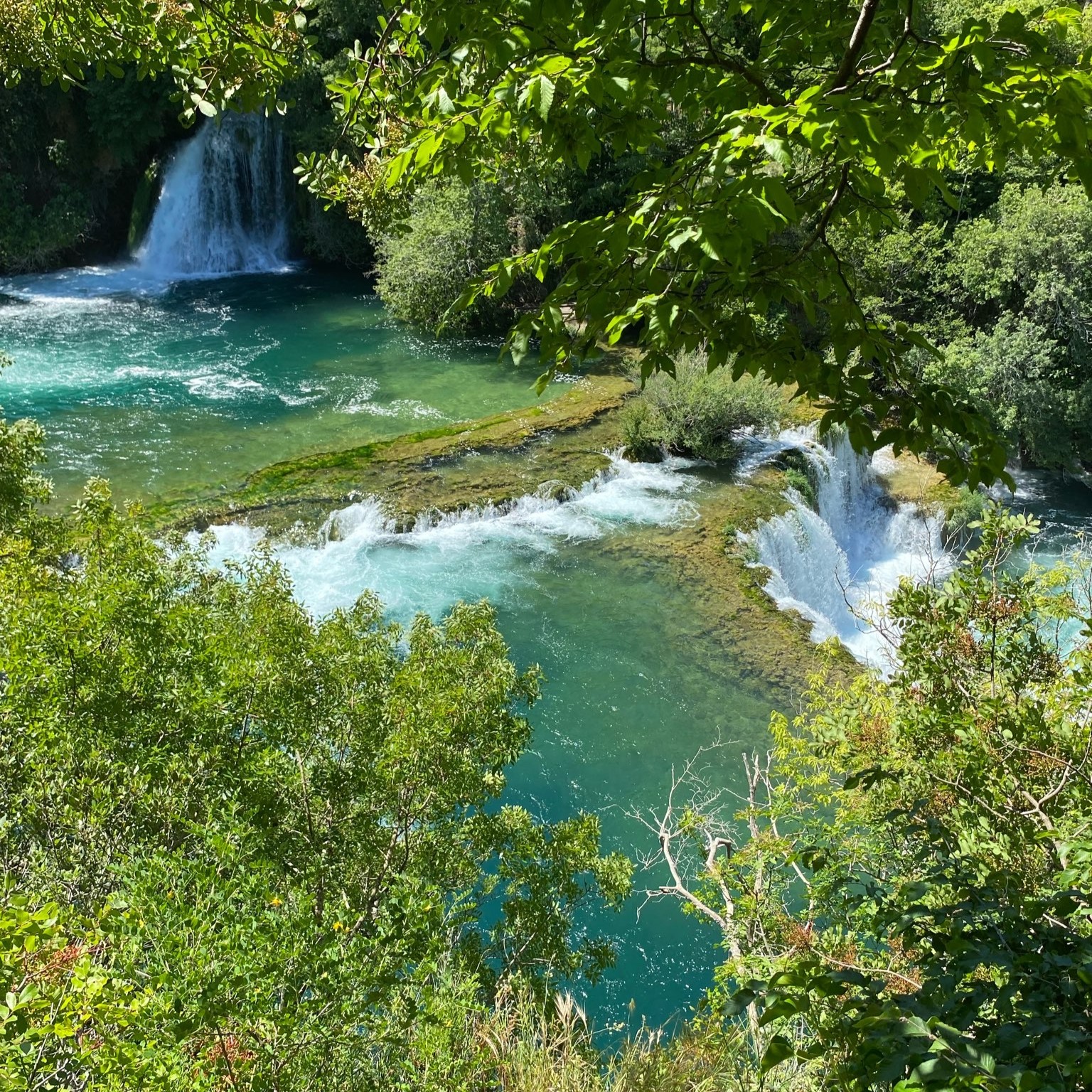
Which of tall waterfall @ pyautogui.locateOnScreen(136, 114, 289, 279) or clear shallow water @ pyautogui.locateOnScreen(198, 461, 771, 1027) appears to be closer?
clear shallow water @ pyautogui.locateOnScreen(198, 461, 771, 1027)

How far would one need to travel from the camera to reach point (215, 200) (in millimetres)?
23312

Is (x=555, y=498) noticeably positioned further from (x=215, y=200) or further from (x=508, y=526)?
(x=215, y=200)

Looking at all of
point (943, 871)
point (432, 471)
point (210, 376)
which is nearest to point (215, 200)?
point (210, 376)

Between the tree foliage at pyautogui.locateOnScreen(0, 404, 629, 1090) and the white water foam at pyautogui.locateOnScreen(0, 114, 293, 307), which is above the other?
the white water foam at pyautogui.locateOnScreen(0, 114, 293, 307)

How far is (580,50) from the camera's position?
2115 mm

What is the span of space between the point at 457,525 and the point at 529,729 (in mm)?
6804

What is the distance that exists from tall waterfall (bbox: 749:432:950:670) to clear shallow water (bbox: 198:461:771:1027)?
56.4 inches

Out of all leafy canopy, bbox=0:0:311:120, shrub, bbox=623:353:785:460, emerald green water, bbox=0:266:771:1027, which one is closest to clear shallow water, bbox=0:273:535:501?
emerald green water, bbox=0:266:771:1027

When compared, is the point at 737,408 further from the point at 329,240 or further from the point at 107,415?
the point at 329,240

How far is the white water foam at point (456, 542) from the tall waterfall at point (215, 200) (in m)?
15.0

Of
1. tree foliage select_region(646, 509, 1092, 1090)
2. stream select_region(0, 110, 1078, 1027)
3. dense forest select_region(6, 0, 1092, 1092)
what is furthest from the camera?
stream select_region(0, 110, 1078, 1027)

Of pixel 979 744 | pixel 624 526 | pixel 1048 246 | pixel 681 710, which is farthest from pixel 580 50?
pixel 1048 246

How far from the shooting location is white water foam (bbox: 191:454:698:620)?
10.6m

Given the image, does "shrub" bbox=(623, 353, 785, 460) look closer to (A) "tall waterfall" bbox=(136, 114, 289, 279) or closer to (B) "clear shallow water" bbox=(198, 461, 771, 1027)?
(B) "clear shallow water" bbox=(198, 461, 771, 1027)
